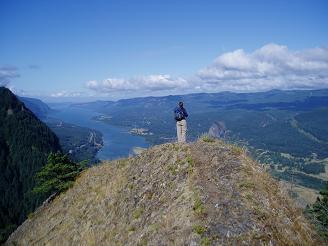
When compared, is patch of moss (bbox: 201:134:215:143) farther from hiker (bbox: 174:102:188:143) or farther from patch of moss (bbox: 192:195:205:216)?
patch of moss (bbox: 192:195:205:216)

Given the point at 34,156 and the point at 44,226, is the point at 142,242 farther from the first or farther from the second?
the point at 34,156

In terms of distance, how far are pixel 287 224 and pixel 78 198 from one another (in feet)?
61.5

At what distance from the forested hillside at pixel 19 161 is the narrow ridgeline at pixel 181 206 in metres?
→ 105

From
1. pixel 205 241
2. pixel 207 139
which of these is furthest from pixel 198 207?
pixel 207 139

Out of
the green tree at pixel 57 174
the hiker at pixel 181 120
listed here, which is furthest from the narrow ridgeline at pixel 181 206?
the green tree at pixel 57 174

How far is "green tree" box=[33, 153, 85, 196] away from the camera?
34375mm

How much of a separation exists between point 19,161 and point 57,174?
145366 mm

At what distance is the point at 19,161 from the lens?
553ft

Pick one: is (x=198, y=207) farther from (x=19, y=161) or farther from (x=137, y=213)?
(x=19, y=161)

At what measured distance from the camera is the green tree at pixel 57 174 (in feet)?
113

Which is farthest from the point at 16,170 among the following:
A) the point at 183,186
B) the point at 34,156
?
the point at 183,186

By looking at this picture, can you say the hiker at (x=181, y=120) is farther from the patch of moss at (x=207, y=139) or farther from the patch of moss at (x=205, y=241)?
the patch of moss at (x=205, y=241)

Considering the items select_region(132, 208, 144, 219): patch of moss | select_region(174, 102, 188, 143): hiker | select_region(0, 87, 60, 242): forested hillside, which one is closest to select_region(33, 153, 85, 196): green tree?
select_region(174, 102, 188, 143): hiker

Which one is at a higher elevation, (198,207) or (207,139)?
(207,139)
